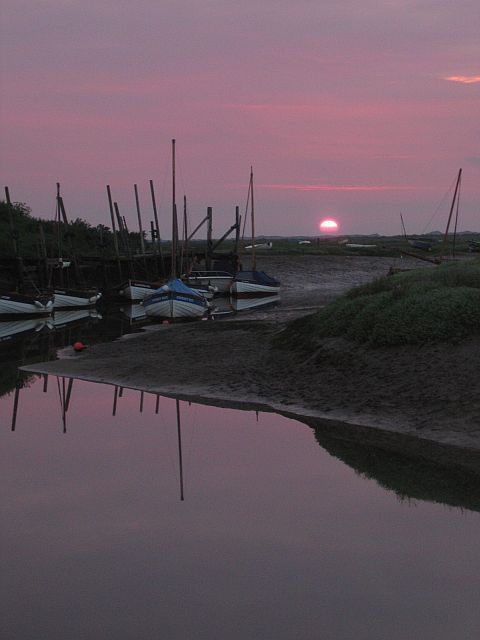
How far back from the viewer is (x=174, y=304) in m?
42.7

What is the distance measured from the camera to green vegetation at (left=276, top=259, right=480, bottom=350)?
19172 millimetres

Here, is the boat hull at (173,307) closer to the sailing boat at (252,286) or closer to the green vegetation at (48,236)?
the sailing boat at (252,286)

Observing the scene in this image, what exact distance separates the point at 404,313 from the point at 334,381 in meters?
2.63

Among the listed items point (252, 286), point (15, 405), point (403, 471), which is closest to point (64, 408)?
point (15, 405)

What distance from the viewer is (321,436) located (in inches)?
613

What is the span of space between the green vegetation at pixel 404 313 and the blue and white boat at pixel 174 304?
18.0m

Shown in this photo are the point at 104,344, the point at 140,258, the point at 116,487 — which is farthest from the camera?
the point at 140,258

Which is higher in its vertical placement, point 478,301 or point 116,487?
point 478,301

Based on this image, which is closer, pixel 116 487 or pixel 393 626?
pixel 393 626

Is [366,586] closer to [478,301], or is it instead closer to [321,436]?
[321,436]

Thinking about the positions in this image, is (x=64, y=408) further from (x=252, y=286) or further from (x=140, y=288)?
(x=252, y=286)

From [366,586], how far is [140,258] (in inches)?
2528

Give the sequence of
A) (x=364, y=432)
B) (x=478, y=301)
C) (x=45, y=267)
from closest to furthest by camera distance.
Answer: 1. (x=364, y=432)
2. (x=478, y=301)
3. (x=45, y=267)

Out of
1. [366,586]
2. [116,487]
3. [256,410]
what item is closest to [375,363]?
[256,410]
